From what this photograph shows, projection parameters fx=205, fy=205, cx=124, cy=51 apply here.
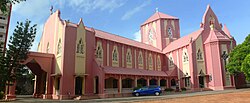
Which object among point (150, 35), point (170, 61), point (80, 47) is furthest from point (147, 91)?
point (150, 35)

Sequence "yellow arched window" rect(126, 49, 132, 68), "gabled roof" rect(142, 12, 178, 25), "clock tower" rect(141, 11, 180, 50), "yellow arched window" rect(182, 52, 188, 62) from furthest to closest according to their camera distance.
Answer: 1. "gabled roof" rect(142, 12, 178, 25)
2. "clock tower" rect(141, 11, 180, 50)
3. "yellow arched window" rect(182, 52, 188, 62)
4. "yellow arched window" rect(126, 49, 132, 68)

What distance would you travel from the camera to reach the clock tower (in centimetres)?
4247

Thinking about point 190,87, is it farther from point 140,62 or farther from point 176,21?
point 176,21

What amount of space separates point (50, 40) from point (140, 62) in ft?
47.0

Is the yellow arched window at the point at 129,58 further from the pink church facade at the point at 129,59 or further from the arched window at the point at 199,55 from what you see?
the arched window at the point at 199,55

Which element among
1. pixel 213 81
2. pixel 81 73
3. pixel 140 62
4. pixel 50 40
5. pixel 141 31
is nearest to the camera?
pixel 81 73

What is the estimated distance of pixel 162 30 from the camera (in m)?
42.8

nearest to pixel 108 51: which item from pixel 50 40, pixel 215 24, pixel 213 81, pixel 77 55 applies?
pixel 77 55

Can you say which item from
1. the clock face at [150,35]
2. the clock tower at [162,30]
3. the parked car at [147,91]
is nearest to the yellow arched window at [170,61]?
the clock tower at [162,30]

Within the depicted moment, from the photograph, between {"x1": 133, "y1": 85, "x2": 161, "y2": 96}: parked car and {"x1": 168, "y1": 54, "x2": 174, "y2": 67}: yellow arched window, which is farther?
{"x1": 168, "y1": 54, "x2": 174, "y2": 67}: yellow arched window

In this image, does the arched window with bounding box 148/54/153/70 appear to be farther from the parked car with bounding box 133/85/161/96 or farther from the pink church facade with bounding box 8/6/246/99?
the parked car with bounding box 133/85/161/96

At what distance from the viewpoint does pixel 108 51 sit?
28.3 m

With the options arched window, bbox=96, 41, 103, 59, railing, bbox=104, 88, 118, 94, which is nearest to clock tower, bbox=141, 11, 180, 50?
arched window, bbox=96, 41, 103, 59

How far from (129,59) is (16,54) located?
15.6 m
